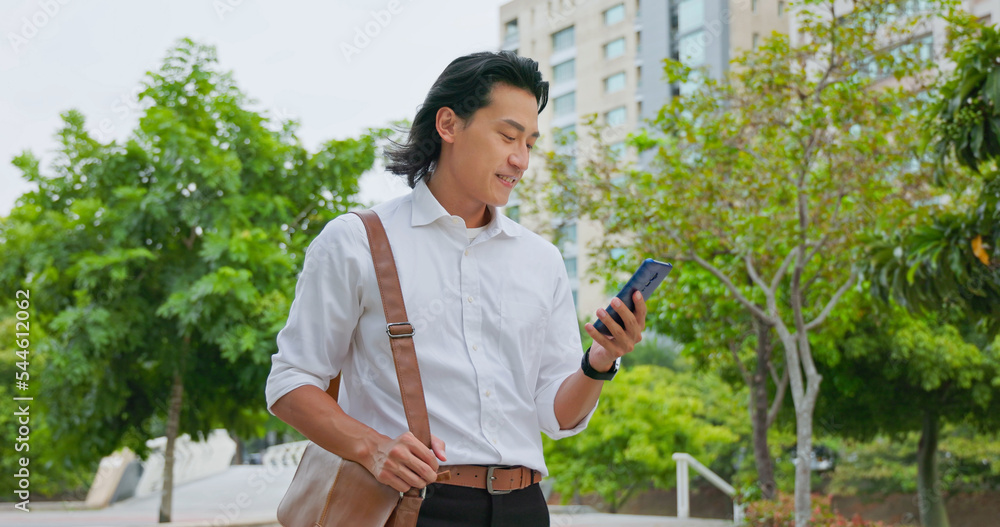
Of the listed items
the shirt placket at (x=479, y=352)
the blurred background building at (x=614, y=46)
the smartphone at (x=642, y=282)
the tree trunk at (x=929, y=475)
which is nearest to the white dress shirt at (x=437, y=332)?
the shirt placket at (x=479, y=352)

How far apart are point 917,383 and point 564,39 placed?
102 ft

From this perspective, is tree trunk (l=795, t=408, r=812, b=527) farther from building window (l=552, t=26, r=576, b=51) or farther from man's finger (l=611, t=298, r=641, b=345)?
building window (l=552, t=26, r=576, b=51)

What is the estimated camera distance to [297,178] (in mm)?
12211

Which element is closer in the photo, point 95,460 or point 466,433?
point 466,433

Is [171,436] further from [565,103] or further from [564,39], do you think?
[564,39]

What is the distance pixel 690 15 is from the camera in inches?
1401

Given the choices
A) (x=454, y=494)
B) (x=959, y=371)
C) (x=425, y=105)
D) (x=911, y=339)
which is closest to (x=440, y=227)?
(x=425, y=105)

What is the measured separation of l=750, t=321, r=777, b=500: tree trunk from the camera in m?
11.7

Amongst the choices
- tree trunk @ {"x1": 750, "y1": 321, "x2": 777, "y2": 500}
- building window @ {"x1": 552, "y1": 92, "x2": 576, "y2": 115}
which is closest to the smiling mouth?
tree trunk @ {"x1": 750, "y1": 321, "x2": 777, "y2": 500}

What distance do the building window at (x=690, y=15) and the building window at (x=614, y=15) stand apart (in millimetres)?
3866

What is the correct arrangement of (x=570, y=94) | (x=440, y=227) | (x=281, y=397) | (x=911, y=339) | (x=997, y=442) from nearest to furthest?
1. (x=281, y=397)
2. (x=440, y=227)
3. (x=911, y=339)
4. (x=997, y=442)
5. (x=570, y=94)

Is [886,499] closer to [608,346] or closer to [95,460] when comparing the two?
[95,460]

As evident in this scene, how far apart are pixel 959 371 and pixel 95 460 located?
13427mm

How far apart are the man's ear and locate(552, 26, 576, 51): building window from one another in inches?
1634
